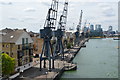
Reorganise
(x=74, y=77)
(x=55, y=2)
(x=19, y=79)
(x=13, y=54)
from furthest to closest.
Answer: (x=55, y=2), (x=74, y=77), (x=13, y=54), (x=19, y=79)

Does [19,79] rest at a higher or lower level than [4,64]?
lower

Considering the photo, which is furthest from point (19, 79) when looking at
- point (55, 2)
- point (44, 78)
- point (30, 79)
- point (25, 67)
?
point (55, 2)

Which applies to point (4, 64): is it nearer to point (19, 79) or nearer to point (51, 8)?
point (19, 79)

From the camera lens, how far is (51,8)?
2956 cm

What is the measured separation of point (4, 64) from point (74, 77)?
10.4 metres

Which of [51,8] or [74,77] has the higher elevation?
[51,8]

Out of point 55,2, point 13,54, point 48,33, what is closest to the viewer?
point 13,54

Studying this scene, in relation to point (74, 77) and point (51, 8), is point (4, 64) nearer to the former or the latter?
point (74, 77)

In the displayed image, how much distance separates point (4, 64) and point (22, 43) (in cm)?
668

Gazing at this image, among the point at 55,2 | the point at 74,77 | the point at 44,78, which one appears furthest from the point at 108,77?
the point at 55,2

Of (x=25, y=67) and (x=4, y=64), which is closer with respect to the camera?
(x=4, y=64)

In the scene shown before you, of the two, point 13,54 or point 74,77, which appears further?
point 74,77

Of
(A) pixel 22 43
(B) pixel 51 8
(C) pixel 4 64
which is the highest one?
(B) pixel 51 8

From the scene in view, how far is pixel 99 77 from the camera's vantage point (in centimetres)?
2625
